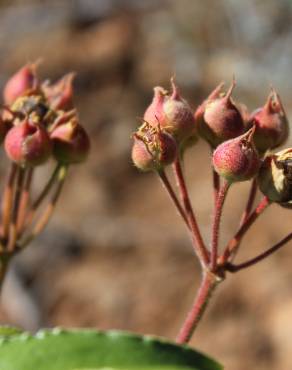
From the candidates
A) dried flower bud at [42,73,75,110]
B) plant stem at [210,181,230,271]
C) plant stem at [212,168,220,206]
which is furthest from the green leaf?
dried flower bud at [42,73,75,110]

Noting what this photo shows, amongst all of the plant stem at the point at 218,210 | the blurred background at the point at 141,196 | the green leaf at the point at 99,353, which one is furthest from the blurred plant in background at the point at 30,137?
the blurred background at the point at 141,196

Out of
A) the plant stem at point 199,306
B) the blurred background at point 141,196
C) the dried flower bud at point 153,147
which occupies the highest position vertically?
the dried flower bud at point 153,147

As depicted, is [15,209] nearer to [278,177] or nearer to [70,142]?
[70,142]

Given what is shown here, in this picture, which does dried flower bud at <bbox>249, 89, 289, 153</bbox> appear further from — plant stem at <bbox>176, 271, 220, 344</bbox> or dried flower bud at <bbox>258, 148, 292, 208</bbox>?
plant stem at <bbox>176, 271, 220, 344</bbox>

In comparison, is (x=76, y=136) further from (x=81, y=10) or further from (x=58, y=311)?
(x=81, y=10)

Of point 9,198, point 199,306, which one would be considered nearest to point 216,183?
point 199,306

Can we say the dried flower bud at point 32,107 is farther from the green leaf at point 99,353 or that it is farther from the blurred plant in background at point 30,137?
the green leaf at point 99,353
